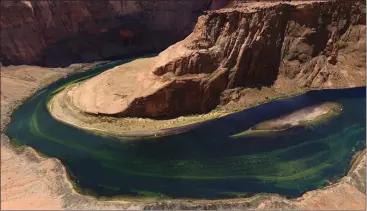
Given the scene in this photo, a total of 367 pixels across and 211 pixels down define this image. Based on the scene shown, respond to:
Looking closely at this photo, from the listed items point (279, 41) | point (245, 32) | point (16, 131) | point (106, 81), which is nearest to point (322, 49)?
point (279, 41)

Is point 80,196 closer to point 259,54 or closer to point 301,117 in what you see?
point 301,117

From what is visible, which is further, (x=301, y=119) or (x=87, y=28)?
(x=87, y=28)

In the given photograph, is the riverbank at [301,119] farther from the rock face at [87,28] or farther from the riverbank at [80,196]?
the rock face at [87,28]

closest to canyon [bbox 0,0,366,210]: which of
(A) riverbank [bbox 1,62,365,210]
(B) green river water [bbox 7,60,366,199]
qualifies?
(A) riverbank [bbox 1,62,365,210]

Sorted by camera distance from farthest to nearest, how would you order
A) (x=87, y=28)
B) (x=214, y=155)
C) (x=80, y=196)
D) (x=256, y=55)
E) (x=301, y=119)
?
(x=87, y=28) < (x=256, y=55) < (x=301, y=119) < (x=214, y=155) < (x=80, y=196)

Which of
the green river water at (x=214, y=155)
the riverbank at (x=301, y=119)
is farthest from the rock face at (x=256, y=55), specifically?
the riverbank at (x=301, y=119)

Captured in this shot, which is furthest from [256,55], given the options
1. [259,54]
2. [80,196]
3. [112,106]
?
[80,196]

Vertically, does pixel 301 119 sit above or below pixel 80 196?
above
